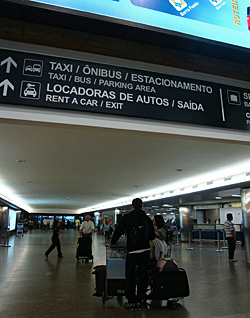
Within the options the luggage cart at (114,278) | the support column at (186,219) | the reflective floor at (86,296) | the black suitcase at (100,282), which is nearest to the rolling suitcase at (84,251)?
the reflective floor at (86,296)

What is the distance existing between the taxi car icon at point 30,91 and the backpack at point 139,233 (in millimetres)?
2259

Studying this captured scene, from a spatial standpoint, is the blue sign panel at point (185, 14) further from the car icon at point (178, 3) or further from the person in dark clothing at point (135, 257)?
the person in dark clothing at point (135, 257)

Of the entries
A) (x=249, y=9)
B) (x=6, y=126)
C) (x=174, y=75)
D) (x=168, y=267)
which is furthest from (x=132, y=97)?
(x=6, y=126)

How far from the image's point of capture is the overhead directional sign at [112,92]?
105 inches

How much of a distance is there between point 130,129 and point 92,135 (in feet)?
9.02

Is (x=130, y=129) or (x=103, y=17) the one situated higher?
(x=103, y=17)

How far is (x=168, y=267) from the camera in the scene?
13.1 feet

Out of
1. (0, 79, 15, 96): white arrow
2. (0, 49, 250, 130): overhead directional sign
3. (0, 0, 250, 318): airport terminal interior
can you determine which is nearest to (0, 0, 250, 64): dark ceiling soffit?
(0, 0, 250, 318): airport terminal interior

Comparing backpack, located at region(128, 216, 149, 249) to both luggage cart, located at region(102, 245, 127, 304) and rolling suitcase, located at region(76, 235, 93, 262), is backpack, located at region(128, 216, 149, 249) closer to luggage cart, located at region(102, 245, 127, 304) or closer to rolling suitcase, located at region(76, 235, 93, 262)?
luggage cart, located at region(102, 245, 127, 304)

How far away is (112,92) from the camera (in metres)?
2.85

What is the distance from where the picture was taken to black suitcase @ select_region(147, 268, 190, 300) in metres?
3.77

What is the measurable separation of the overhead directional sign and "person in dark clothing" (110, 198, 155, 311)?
1.67 m

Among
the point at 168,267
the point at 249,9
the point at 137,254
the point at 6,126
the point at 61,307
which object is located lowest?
the point at 61,307

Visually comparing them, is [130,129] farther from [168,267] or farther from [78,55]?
[168,267]
